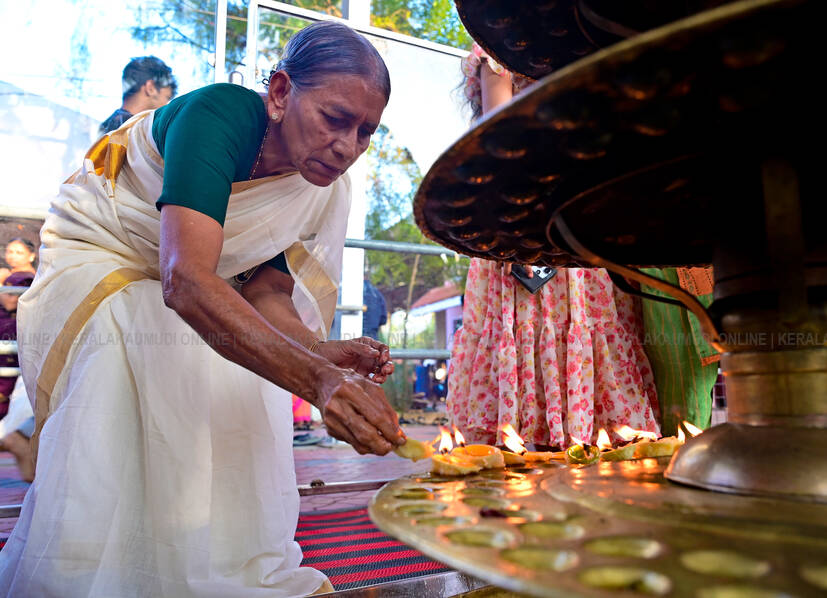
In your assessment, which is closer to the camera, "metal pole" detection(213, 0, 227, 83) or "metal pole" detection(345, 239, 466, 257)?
"metal pole" detection(213, 0, 227, 83)

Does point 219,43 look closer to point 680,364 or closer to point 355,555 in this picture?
point 355,555

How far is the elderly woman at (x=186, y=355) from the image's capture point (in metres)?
1.23

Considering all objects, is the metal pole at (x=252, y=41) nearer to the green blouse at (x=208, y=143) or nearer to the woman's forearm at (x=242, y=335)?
the green blouse at (x=208, y=143)

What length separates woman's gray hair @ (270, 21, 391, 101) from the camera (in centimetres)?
154

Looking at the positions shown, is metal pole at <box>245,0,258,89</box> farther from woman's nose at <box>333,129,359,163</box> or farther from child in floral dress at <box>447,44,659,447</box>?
woman's nose at <box>333,129,359,163</box>

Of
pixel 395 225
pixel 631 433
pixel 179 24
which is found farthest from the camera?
pixel 395 225

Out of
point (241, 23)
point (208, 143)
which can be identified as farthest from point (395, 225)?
point (208, 143)

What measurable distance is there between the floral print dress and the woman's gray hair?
1.31m

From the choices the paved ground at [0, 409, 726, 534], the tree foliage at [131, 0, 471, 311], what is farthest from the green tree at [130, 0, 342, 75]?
the paved ground at [0, 409, 726, 534]

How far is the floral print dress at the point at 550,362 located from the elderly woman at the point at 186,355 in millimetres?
1117

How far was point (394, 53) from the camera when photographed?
4.43 metres

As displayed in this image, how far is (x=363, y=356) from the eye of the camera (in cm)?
159

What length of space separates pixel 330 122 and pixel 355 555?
4.48 feet

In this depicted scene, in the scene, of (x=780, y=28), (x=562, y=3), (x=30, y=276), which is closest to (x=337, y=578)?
(x=562, y=3)
